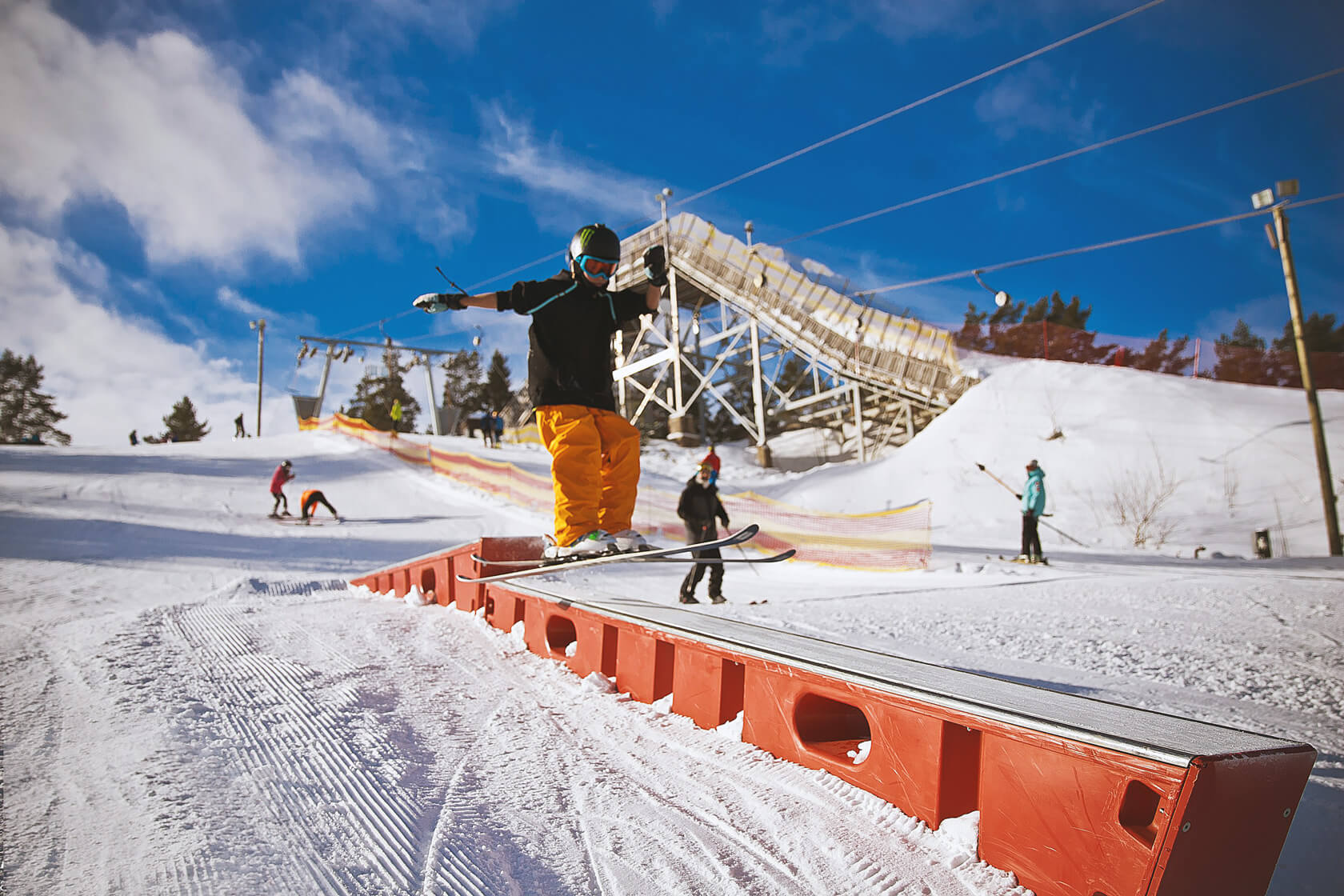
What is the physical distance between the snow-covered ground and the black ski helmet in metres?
2.30

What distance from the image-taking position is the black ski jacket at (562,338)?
346 cm

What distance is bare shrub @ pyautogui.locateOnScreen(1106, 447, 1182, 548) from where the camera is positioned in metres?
12.5

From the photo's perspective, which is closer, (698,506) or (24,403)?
(698,506)

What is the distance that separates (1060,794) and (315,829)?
1.98m

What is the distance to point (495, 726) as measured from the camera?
2.71m

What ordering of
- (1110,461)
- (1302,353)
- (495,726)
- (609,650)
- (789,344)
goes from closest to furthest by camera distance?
(495,726) → (609,650) → (1302,353) → (1110,461) → (789,344)

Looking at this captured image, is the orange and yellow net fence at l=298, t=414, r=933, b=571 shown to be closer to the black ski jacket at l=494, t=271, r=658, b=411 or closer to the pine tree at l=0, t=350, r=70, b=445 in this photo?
the black ski jacket at l=494, t=271, r=658, b=411

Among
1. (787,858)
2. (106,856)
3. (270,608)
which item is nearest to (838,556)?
(270,608)

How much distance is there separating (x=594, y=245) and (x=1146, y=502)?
14.1 meters

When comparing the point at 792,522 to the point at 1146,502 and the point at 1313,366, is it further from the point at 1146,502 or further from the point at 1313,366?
the point at 1313,366

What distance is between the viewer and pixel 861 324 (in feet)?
75.0

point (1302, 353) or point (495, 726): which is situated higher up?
point (1302, 353)

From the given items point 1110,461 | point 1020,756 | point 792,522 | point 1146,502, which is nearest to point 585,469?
point 1020,756

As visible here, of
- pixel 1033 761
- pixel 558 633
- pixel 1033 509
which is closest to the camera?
pixel 1033 761
